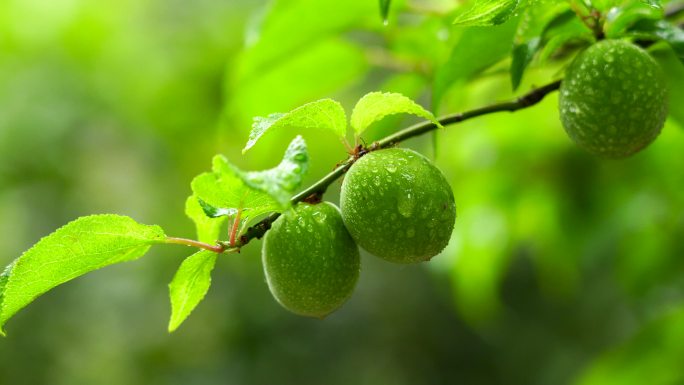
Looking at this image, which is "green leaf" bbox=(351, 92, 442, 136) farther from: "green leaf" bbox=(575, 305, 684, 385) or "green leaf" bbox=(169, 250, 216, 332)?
"green leaf" bbox=(575, 305, 684, 385)

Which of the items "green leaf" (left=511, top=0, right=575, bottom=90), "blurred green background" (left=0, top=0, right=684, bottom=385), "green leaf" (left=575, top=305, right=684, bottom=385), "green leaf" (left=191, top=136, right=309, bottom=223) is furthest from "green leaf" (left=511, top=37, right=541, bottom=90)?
"blurred green background" (left=0, top=0, right=684, bottom=385)

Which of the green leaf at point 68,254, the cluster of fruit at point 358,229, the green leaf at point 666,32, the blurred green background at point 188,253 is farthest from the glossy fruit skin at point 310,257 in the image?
the blurred green background at point 188,253

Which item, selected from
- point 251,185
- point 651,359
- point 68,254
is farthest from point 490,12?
point 651,359

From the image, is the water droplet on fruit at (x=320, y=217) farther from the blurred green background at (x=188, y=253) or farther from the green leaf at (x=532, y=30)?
the blurred green background at (x=188, y=253)

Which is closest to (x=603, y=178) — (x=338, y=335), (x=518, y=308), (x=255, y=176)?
(x=255, y=176)

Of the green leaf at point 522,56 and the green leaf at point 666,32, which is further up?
the green leaf at point 522,56

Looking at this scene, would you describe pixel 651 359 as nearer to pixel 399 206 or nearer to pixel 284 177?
pixel 399 206

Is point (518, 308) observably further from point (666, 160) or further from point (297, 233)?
point (297, 233)
